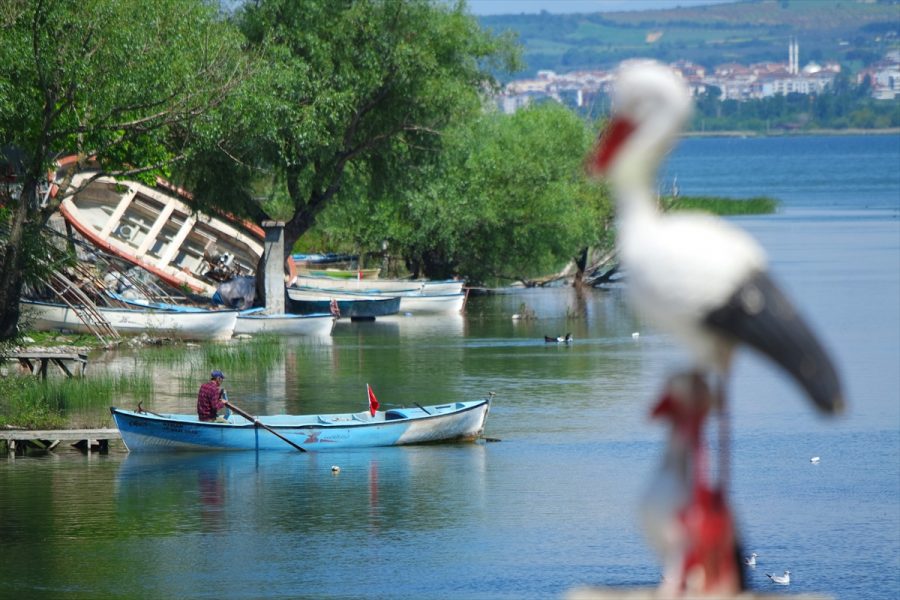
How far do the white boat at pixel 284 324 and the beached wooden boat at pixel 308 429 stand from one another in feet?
57.4

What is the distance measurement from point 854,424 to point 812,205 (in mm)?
89483

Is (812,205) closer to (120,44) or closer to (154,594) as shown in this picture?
(120,44)

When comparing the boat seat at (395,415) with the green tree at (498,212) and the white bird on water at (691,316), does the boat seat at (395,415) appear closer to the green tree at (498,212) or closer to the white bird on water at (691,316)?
the white bird on water at (691,316)

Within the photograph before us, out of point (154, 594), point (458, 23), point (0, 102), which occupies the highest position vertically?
point (458, 23)

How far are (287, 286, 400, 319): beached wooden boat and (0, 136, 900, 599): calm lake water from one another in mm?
9188

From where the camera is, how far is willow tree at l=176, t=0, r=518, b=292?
43.2 meters

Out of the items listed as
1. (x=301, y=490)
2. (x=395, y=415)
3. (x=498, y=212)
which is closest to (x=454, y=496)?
(x=301, y=490)

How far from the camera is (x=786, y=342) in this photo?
10.0 feet

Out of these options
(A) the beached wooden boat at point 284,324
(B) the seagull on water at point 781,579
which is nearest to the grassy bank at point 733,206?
(A) the beached wooden boat at point 284,324

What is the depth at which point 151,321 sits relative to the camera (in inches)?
1638

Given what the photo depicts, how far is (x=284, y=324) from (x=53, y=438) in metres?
20.2

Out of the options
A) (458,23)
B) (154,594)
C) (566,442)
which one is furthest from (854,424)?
(458,23)

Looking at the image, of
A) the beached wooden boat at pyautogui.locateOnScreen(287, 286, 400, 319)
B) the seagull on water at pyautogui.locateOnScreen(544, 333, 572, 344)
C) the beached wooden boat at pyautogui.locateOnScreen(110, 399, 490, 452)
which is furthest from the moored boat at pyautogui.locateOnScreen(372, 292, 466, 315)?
the beached wooden boat at pyautogui.locateOnScreen(110, 399, 490, 452)

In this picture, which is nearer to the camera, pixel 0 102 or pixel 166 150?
pixel 0 102
